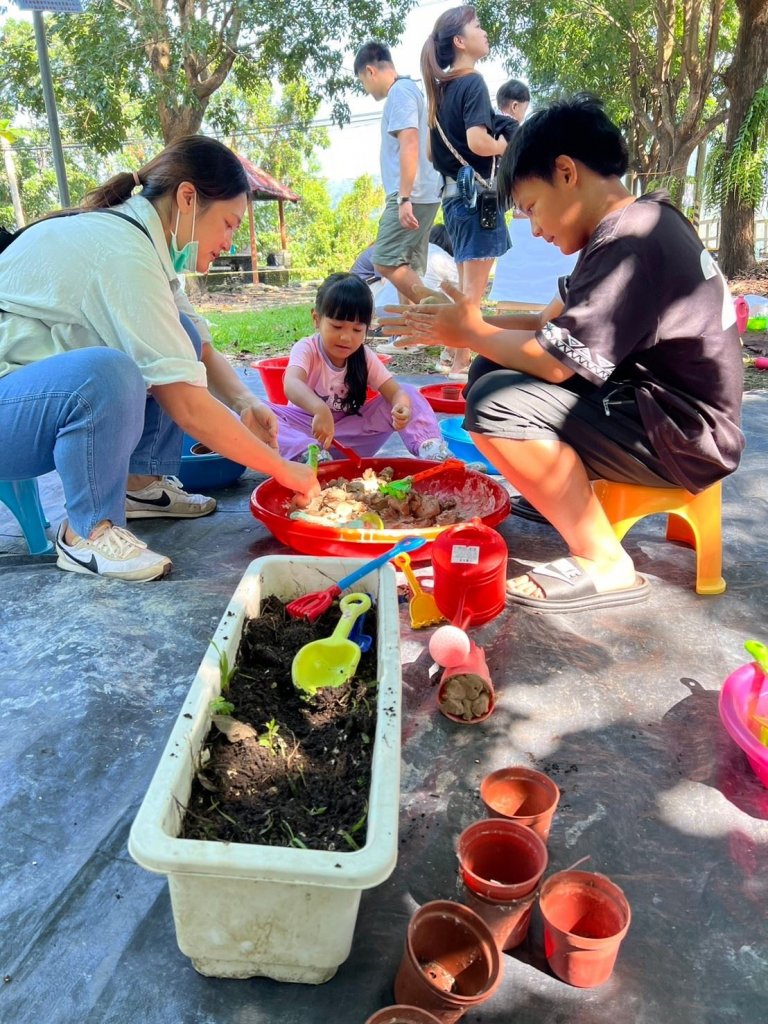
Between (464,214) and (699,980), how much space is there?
368 cm

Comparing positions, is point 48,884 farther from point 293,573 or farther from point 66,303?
point 66,303

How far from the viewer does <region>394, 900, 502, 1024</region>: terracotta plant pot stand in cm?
82

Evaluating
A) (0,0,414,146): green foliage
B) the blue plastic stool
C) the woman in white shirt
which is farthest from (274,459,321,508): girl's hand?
(0,0,414,146): green foliage

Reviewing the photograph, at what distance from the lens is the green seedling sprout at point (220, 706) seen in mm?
1020

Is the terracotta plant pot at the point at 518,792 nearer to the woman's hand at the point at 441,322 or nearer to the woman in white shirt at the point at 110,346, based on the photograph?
the woman in white shirt at the point at 110,346

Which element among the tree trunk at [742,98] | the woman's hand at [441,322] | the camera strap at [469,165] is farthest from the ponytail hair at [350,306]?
the tree trunk at [742,98]

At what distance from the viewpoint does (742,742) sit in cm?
118

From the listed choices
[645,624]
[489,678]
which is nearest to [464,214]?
[645,624]

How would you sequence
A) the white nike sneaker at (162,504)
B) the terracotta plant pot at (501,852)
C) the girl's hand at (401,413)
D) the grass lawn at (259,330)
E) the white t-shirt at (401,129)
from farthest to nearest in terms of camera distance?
1. the grass lawn at (259,330)
2. the white t-shirt at (401,129)
3. the girl's hand at (401,413)
4. the white nike sneaker at (162,504)
5. the terracotta plant pot at (501,852)

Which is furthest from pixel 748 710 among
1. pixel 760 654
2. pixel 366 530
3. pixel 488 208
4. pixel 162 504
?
pixel 488 208

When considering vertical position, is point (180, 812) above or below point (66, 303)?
below

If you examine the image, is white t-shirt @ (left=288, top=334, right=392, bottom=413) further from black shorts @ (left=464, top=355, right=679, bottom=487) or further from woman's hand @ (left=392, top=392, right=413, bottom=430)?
black shorts @ (left=464, top=355, right=679, bottom=487)

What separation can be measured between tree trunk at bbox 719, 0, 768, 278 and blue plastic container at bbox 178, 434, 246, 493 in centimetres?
729

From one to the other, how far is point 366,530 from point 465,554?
338 mm
